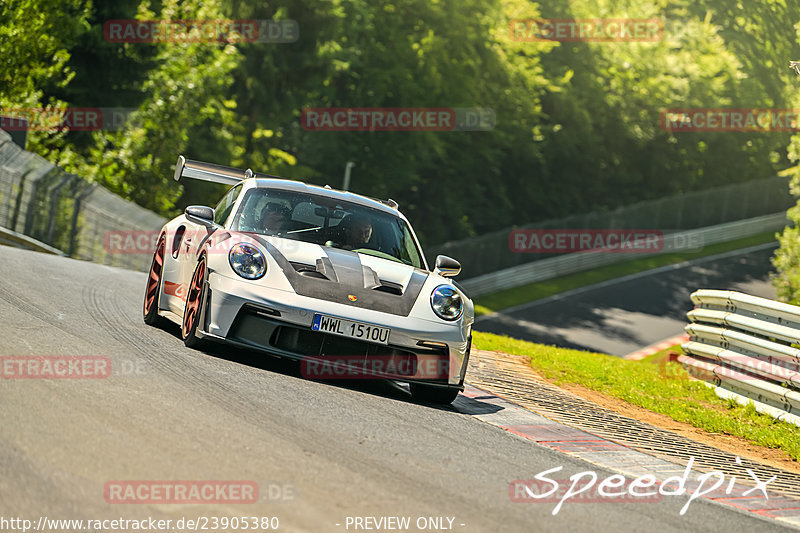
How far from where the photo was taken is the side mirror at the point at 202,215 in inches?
341

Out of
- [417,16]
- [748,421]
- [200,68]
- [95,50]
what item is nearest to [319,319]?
[748,421]

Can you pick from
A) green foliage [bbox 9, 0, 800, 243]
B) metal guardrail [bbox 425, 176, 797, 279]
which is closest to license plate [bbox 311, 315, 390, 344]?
green foliage [bbox 9, 0, 800, 243]

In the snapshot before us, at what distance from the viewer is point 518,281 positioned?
45312mm

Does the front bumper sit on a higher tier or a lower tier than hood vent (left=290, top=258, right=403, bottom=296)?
lower

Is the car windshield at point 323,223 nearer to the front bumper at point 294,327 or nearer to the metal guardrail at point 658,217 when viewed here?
the front bumper at point 294,327

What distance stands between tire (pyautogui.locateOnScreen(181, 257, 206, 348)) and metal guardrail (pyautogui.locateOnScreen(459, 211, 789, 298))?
32.2 m

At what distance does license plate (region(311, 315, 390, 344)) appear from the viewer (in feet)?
24.7

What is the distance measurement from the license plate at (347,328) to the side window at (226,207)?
74.5 inches

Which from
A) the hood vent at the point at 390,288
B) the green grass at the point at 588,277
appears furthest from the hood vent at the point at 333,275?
the green grass at the point at 588,277

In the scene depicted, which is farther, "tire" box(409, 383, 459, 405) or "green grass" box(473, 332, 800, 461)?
"green grass" box(473, 332, 800, 461)

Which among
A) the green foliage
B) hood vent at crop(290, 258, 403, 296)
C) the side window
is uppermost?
the green foliage

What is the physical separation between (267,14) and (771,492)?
37145 mm

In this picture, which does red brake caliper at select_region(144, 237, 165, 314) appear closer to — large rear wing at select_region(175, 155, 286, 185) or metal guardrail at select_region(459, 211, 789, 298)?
large rear wing at select_region(175, 155, 286, 185)

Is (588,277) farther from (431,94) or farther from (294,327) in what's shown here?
(294,327)
